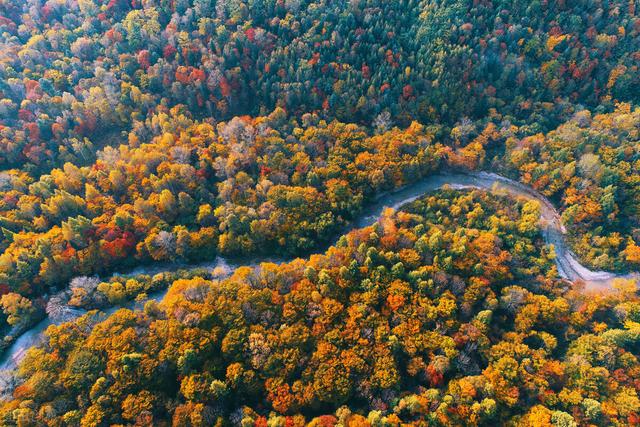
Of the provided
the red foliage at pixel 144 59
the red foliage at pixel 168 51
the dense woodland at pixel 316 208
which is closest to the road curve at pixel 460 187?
the dense woodland at pixel 316 208

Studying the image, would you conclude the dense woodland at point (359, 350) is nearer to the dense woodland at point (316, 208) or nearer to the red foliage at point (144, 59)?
the dense woodland at point (316, 208)

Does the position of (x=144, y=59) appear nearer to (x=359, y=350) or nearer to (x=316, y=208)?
(x=316, y=208)

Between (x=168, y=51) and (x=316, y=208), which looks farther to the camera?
(x=168, y=51)

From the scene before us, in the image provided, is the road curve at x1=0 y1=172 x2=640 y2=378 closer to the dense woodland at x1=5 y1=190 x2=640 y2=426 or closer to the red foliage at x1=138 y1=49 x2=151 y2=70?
the dense woodland at x1=5 y1=190 x2=640 y2=426

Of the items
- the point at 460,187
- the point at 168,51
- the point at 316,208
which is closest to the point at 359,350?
the point at 316,208

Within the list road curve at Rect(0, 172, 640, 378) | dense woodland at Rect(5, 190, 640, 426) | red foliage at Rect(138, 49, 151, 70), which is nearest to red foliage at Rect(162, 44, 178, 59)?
red foliage at Rect(138, 49, 151, 70)
